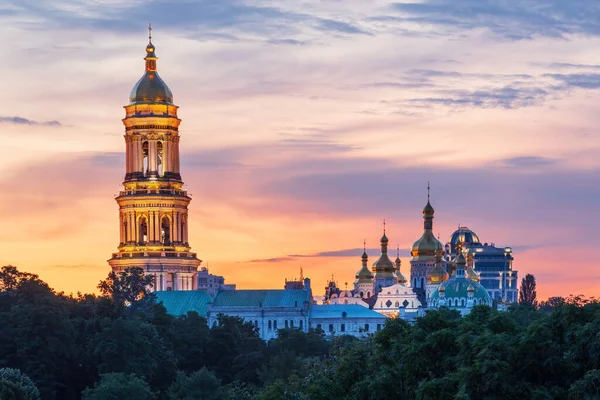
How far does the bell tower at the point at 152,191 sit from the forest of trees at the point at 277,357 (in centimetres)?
1796

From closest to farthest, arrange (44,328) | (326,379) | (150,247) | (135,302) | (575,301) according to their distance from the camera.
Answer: (575,301), (326,379), (44,328), (135,302), (150,247)

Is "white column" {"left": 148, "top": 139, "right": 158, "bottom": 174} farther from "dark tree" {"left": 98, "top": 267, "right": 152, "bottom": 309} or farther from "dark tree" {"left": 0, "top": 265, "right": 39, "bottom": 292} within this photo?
"dark tree" {"left": 0, "top": 265, "right": 39, "bottom": 292}

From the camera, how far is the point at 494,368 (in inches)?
2488

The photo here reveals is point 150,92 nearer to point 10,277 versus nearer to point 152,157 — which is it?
point 152,157

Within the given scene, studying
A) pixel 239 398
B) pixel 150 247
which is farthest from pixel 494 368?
pixel 150 247

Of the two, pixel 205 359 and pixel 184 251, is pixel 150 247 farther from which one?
pixel 205 359

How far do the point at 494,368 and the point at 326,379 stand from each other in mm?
13473

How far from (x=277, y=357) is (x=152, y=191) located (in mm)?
75103

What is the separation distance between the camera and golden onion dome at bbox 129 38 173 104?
190750mm

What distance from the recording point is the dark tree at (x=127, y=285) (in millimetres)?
174250

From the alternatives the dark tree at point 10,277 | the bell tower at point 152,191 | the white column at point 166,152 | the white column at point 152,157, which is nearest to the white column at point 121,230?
the bell tower at point 152,191

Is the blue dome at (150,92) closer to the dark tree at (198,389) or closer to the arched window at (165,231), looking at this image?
the arched window at (165,231)

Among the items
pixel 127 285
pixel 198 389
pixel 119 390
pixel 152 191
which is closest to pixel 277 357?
pixel 198 389

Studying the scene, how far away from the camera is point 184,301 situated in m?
192
